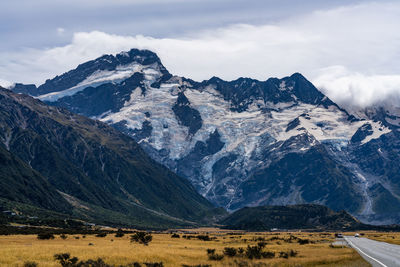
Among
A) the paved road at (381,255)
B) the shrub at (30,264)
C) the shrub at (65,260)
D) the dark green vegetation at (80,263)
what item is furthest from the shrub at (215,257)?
the shrub at (30,264)

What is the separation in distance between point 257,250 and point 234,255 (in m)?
4.91

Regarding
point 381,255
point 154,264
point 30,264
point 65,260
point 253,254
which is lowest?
point 381,255

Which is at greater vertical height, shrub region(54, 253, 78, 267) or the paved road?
shrub region(54, 253, 78, 267)

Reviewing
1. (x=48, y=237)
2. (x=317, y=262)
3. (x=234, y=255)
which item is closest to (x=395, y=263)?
(x=317, y=262)

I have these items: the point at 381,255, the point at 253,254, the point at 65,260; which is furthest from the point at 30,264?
the point at 381,255

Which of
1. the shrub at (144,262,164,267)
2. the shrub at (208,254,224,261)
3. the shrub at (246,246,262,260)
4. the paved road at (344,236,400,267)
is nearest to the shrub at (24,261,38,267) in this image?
the shrub at (144,262,164,267)

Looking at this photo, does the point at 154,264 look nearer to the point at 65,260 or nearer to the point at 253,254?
the point at 65,260

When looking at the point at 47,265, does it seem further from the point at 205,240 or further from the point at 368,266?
the point at 205,240

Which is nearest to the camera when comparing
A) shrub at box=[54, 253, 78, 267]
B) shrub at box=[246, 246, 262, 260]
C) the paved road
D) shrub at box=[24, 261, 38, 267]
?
shrub at box=[24, 261, 38, 267]

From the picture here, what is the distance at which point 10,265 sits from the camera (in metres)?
54.5

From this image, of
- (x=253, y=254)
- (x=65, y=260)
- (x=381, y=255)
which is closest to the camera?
(x=65, y=260)

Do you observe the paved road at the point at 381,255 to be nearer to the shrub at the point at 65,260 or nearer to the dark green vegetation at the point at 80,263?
the dark green vegetation at the point at 80,263

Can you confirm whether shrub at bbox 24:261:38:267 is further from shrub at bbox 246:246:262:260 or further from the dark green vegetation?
shrub at bbox 246:246:262:260

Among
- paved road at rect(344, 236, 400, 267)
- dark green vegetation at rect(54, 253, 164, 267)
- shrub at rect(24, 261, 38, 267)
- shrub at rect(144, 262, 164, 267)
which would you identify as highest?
shrub at rect(24, 261, 38, 267)
